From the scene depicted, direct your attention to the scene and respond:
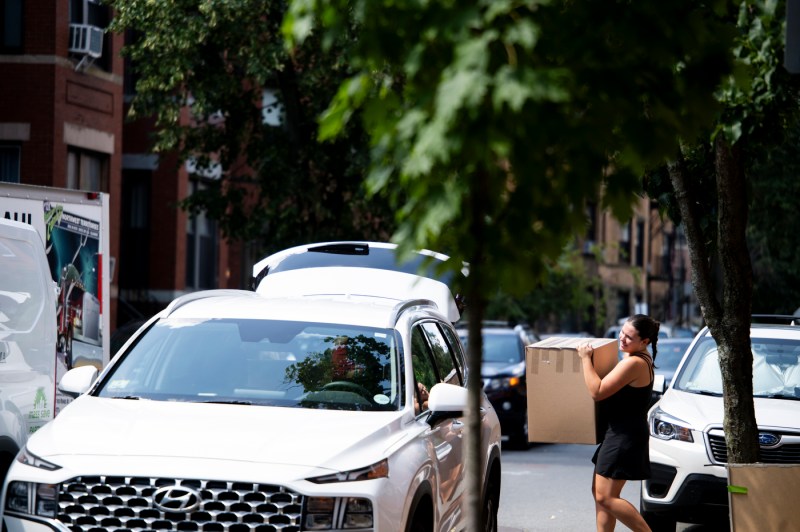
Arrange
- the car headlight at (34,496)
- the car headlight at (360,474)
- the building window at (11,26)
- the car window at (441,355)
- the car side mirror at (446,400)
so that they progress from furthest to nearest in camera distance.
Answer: the building window at (11,26)
the car window at (441,355)
the car side mirror at (446,400)
the car headlight at (34,496)
the car headlight at (360,474)

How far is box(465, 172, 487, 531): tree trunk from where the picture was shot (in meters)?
3.80

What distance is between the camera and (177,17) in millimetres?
21938

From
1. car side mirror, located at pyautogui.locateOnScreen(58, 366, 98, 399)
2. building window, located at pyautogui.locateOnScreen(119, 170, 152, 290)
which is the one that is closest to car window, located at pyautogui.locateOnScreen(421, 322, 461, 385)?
car side mirror, located at pyautogui.locateOnScreen(58, 366, 98, 399)

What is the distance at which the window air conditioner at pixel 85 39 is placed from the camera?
22234mm

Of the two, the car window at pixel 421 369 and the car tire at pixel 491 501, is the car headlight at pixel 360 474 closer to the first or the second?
the car window at pixel 421 369

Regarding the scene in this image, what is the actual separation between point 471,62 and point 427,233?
57cm

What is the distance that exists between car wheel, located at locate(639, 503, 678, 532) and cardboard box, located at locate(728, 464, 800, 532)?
3379 millimetres

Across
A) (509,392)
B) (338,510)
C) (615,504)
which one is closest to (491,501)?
(615,504)

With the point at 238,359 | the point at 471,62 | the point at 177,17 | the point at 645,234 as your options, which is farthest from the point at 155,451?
the point at 645,234

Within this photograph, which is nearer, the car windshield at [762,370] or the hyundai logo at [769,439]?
the hyundai logo at [769,439]

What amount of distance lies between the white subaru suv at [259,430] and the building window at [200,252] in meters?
21.8

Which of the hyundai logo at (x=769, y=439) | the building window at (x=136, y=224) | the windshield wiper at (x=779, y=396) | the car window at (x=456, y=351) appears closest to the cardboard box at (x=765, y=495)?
the car window at (x=456, y=351)

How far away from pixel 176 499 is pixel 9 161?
689 inches

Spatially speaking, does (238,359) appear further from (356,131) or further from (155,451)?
(356,131)
